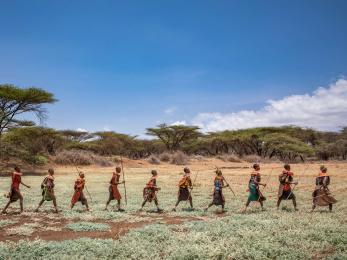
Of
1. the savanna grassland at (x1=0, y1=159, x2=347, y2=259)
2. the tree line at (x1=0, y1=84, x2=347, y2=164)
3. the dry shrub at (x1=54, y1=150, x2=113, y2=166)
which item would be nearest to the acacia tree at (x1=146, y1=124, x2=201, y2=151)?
the tree line at (x1=0, y1=84, x2=347, y2=164)

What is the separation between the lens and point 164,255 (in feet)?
35.7

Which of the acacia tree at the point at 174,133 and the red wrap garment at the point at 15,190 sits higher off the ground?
the acacia tree at the point at 174,133

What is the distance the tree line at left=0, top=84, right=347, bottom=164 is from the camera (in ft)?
143

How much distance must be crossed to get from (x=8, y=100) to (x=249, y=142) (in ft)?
156

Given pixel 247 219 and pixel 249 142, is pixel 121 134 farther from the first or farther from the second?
pixel 247 219

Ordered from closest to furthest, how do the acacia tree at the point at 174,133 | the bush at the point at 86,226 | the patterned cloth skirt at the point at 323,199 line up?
the bush at the point at 86,226
the patterned cloth skirt at the point at 323,199
the acacia tree at the point at 174,133

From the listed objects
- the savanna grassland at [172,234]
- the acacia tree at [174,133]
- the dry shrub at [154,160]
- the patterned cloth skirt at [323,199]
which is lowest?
the savanna grassland at [172,234]

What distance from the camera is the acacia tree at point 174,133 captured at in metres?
78.8

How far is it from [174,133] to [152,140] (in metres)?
16.5

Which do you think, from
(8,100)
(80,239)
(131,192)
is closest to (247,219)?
(80,239)

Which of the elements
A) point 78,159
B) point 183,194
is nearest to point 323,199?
point 183,194

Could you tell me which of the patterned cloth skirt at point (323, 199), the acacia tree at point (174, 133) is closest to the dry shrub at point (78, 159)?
the acacia tree at point (174, 133)

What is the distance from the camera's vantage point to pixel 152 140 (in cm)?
9631

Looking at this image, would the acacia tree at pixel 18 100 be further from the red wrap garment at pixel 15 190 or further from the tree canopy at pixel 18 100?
the red wrap garment at pixel 15 190
